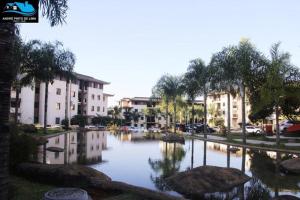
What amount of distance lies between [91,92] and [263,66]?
233 ft

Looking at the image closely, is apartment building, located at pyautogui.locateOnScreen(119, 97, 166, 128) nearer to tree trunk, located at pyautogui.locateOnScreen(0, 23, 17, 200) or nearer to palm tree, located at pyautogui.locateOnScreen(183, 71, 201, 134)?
palm tree, located at pyautogui.locateOnScreen(183, 71, 201, 134)

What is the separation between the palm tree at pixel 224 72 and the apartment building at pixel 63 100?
24317 mm

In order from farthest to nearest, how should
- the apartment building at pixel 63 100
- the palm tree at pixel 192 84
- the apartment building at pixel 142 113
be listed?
1. the apartment building at pixel 142 113
2. the apartment building at pixel 63 100
3. the palm tree at pixel 192 84

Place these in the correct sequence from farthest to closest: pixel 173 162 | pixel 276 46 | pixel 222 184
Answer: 1. pixel 276 46
2. pixel 173 162
3. pixel 222 184

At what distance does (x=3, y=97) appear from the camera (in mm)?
6730

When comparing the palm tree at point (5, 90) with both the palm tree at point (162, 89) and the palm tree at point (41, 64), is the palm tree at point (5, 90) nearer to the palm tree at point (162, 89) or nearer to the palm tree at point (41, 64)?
the palm tree at point (41, 64)

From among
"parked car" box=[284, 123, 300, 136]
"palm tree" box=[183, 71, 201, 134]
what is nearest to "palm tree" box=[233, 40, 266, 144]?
"palm tree" box=[183, 71, 201, 134]

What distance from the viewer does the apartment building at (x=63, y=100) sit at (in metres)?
75.2

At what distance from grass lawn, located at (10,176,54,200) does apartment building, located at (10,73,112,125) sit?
1828 inches

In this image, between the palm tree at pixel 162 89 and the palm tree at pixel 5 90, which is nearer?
the palm tree at pixel 5 90

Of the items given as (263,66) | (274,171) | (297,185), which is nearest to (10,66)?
(297,185)

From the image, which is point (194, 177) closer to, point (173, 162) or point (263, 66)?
point (173, 162)

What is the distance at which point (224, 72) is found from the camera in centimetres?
4525

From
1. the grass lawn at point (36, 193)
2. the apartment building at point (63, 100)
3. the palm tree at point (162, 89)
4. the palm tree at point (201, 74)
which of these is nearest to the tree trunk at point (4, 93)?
the grass lawn at point (36, 193)
